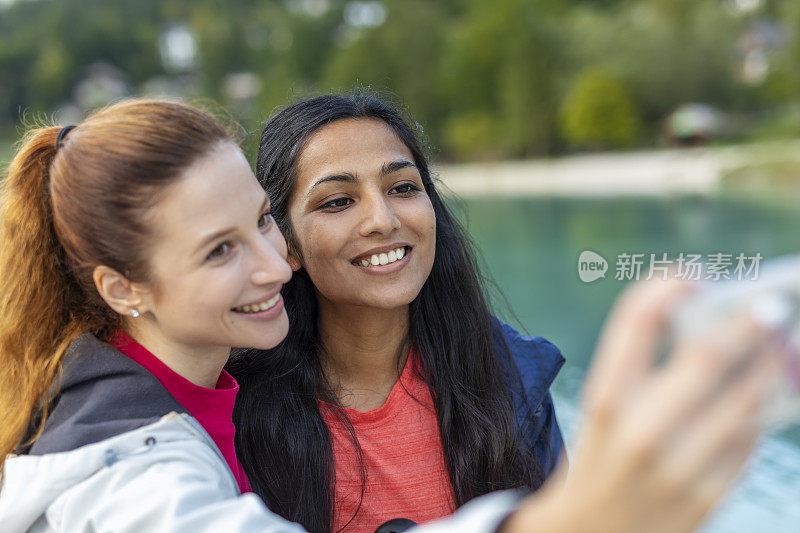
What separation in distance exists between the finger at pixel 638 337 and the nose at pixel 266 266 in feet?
2.04

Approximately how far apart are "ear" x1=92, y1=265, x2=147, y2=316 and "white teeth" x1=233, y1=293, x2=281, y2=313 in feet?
0.47

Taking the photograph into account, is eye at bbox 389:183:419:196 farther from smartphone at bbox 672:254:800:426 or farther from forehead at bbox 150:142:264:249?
smartphone at bbox 672:254:800:426

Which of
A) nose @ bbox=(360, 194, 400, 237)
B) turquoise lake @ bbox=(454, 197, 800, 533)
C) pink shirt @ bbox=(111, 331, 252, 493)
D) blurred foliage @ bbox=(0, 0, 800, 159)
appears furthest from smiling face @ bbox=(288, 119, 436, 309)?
blurred foliage @ bbox=(0, 0, 800, 159)

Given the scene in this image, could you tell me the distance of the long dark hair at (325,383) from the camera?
162 cm

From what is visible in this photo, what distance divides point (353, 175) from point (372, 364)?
0.45 metres

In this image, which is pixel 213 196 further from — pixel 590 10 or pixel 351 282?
pixel 590 10

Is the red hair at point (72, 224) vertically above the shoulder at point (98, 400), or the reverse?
the red hair at point (72, 224)

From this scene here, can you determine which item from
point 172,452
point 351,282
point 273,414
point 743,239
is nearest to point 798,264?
point 172,452

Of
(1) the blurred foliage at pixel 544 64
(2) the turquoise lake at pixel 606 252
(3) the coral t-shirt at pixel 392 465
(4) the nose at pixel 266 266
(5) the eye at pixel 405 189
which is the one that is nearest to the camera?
(4) the nose at pixel 266 266

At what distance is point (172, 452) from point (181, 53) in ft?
222

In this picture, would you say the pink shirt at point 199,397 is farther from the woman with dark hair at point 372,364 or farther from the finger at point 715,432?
the finger at point 715,432

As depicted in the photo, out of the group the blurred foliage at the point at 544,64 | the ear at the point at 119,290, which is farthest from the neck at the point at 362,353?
the blurred foliage at the point at 544,64

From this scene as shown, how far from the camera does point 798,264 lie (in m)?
0.59

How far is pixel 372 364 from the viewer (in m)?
1.78
